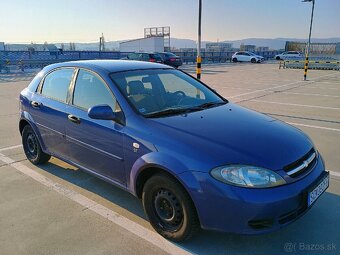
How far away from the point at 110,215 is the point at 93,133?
0.91m

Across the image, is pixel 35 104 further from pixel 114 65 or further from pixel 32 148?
pixel 114 65

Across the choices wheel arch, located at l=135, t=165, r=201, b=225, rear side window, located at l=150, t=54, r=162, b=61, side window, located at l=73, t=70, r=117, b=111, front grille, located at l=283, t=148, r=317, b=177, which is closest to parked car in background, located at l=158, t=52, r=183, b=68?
rear side window, located at l=150, t=54, r=162, b=61

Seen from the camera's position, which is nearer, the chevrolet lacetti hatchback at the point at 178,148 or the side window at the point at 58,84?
the chevrolet lacetti hatchback at the point at 178,148

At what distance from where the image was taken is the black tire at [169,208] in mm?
2809

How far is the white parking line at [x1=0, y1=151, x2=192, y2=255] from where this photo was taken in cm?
300

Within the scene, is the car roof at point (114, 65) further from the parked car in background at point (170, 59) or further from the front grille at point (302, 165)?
the parked car in background at point (170, 59)

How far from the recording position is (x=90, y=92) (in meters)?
3.80

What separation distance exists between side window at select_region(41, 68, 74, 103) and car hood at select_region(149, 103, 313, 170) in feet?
5.26

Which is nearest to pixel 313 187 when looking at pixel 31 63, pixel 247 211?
pixel 247 211

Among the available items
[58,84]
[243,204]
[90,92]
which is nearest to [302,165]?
[243,204]

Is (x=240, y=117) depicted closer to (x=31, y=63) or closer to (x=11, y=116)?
(x=11, y=116)

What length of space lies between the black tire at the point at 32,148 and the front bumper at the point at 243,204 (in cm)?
293

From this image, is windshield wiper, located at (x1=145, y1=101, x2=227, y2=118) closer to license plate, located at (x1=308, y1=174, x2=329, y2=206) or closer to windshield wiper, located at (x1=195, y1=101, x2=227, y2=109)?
windshield wiper, located at (x1=195, y1=101, x2=227, y2=109)

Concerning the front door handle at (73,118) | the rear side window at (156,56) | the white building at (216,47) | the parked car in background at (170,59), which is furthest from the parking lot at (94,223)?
the white building at (216,47)
